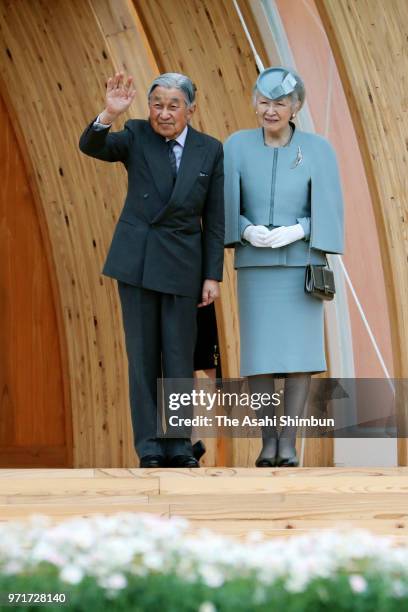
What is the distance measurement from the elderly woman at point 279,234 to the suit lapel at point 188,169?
213mm

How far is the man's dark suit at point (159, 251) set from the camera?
18.6 ft

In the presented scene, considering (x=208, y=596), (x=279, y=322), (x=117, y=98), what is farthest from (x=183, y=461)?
(x=208, y=596)

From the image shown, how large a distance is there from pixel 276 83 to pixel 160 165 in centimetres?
65

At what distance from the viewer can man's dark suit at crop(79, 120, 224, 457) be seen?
566 centimetres

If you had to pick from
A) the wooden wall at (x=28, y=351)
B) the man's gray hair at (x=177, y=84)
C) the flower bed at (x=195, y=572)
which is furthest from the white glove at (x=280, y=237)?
the wooden wall at (x=28, y=351)

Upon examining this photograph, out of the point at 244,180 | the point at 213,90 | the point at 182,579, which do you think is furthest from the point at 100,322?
the point at 182,579

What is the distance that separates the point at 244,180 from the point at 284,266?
453mm

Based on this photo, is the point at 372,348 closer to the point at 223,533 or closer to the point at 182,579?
the point at 223,533

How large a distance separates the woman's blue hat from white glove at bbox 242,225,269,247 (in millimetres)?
595

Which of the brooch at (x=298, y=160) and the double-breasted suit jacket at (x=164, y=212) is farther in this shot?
the brooch at (x=298, y=160)

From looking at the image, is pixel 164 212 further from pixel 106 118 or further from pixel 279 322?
pixel 279 322

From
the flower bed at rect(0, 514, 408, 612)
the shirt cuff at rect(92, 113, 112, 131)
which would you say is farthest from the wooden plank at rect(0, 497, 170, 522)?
the shirt cuff at rect(92, 113, 112, 131)

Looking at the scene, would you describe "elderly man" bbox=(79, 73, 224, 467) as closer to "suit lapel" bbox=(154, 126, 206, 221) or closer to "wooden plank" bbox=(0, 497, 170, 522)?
"suit lapel" bbox=(154, 126, 206, 221)

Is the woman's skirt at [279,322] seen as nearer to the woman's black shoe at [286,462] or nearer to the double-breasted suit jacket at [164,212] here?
the double-breasted suit jacket at [164,212]
